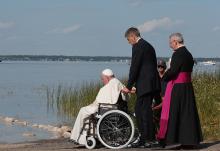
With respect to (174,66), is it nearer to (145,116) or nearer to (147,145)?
(145,116)

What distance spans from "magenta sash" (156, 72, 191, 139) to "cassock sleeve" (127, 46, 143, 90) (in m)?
0.56

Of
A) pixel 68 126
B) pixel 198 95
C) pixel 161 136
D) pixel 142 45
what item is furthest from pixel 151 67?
pixel 68 126

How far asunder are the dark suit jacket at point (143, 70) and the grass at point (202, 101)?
7.71ft

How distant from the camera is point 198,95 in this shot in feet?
54.7

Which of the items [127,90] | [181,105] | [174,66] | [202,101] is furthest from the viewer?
[202,101]

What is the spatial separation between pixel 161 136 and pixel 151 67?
1085mm

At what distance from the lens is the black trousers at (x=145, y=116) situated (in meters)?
11.0

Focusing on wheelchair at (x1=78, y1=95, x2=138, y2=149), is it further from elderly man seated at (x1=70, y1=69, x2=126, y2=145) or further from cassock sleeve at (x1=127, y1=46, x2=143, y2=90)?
cassock sleeve at (x1=127, y1=46, x2=143, y2=90)

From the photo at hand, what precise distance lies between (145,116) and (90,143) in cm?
101

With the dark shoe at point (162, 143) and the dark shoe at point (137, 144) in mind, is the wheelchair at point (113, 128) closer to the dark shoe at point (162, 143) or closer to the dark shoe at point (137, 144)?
the dark shoe at point (137, 144)

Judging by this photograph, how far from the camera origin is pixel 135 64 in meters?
11.0

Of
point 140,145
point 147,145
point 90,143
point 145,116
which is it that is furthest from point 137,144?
point 90,143

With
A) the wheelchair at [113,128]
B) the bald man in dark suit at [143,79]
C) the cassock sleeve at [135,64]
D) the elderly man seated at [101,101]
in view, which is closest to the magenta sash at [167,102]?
the bald man in dark suit at [143,79]

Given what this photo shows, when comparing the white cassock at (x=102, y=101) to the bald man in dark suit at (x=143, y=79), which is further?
the white cassock at (x=102, y=101)
